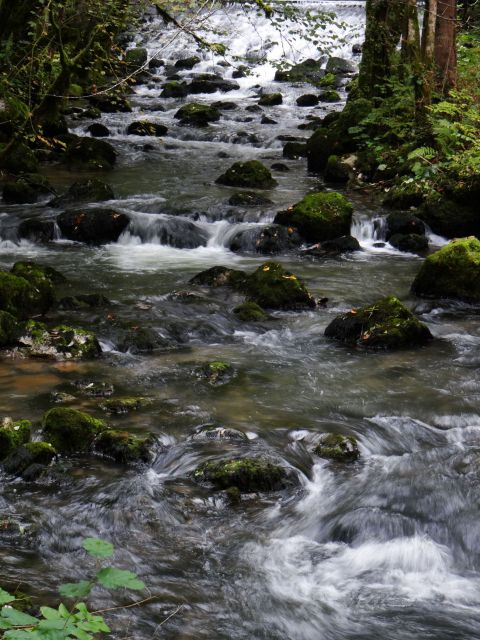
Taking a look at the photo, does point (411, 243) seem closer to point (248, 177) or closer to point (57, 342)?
point (248, 177)

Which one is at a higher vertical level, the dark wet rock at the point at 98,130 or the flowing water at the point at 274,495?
the dark wet rock at the point at 98,130

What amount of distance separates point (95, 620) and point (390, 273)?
9.35m

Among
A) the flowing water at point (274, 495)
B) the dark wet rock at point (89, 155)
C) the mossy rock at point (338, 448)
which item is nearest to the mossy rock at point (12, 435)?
the flowing water at point (274, 495)

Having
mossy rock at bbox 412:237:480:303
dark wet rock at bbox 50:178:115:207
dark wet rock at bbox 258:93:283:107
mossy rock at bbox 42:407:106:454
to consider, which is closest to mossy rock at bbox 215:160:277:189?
dark wet rock at bbox 50:178:115:207

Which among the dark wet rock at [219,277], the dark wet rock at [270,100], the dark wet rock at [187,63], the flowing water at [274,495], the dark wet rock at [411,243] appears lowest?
the flowing water at [274,495]

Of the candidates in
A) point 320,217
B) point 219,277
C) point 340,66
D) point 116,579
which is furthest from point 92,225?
point 340,66

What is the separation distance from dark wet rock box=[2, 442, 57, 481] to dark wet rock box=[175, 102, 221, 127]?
18.0 m

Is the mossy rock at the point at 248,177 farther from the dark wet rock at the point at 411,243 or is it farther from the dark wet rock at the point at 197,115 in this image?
the dark wet rock at the point at 197,115

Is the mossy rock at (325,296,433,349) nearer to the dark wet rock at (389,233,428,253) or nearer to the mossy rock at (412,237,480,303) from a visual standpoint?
the mossy rock at (412,237,480,303)

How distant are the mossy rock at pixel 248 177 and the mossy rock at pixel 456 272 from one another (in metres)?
6.45

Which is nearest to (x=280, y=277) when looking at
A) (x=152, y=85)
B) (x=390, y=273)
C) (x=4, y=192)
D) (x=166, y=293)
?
Result: (x=166, y=293)

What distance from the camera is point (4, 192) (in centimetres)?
1437

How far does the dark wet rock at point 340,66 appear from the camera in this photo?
3033 cm

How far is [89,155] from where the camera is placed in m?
17.8
